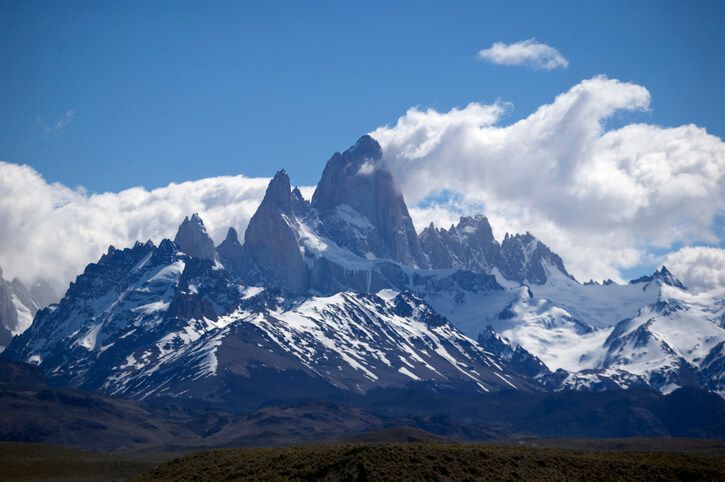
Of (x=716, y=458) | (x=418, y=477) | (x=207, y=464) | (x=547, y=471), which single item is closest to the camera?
(x=418, y=477)

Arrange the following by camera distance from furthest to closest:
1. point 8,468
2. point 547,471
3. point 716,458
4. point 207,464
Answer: point 8,468 < point 716,458 < point 207,464 < point 547,471

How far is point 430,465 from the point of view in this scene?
128500mm

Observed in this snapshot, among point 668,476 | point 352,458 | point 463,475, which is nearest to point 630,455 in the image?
point 668,476

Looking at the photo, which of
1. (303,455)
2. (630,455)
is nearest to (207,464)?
(303,455)

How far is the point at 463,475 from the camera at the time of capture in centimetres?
12788

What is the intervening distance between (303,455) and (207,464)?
52.8 ft

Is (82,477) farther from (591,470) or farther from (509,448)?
(591,470)

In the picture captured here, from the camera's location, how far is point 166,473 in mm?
145125

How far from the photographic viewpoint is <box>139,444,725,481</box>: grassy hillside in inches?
4975

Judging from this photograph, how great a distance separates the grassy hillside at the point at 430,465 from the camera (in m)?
126

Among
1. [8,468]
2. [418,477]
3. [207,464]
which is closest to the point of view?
[418,477]

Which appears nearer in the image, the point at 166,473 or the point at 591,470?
the point at 591,470

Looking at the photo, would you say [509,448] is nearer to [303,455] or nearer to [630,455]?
[630,455]

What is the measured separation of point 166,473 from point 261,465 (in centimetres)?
1821
